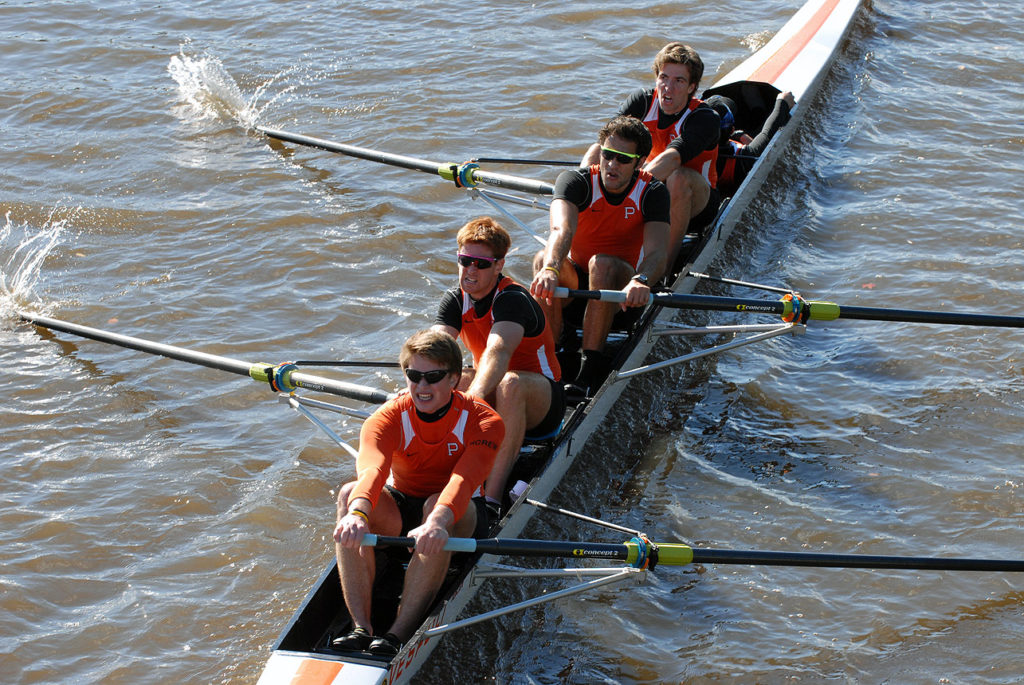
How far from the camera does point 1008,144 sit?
32.2 ft

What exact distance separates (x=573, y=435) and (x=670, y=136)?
2.83 m

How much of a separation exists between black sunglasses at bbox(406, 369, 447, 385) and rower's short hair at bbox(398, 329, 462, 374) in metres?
0.03

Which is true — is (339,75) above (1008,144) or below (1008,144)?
above

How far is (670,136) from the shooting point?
7.38 m

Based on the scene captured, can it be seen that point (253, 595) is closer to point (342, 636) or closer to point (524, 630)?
point (342, 636)

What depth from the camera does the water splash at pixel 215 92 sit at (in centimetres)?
1030

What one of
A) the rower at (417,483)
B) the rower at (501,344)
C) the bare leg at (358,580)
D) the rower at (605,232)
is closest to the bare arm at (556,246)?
the rower at (605,232)

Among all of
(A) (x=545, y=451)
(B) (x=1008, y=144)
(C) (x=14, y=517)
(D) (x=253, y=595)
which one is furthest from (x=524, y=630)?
(B) (x=1008, y=144)

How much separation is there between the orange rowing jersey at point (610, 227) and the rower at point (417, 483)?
2136mm

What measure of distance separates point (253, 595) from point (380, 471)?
1282 mm

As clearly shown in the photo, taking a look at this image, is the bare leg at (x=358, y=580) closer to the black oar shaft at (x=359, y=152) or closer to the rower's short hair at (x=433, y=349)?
the rower's short hair at (x=433, y=349)

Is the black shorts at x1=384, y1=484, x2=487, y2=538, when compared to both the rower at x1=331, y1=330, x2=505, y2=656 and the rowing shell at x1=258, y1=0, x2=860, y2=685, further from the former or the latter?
the rowing shell at x1=258, y1=0, x2=860, y2=685

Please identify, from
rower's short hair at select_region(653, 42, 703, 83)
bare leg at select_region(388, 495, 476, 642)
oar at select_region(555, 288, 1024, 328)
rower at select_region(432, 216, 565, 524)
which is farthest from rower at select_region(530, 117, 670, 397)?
bare leg at select_region(388, 495, 476, 642)

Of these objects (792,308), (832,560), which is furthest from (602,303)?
(832,560)
